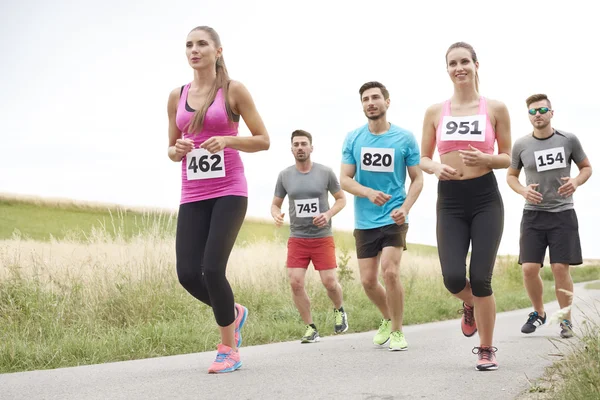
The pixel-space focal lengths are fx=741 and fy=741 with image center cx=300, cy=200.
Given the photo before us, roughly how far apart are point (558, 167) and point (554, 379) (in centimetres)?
411

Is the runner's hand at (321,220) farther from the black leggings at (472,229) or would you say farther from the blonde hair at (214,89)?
the blonde hair at (214,89)

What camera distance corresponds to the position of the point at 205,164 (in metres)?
5.42

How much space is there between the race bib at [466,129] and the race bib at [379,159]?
1.49 metres

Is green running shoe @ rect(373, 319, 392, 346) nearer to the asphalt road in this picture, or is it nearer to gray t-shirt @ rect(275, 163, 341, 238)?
the asphalt road

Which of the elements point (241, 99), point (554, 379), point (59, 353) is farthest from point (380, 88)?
point (59, 353)

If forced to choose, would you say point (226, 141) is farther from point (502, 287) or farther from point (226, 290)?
point (502, 287)

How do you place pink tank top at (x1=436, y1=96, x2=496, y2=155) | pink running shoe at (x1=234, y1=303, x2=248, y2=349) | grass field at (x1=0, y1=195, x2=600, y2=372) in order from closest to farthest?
pink tank top at (x1=436, y1=96, x2=496, y2=155)
pink running shoe at (x1=234, y1=303, x2=248, y2=349)
grass field at (x1=0, y1=195, x2=600, y2=372)

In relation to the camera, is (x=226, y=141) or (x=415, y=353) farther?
(x=415, y=353)

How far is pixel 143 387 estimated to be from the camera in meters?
5.12

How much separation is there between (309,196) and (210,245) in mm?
3582

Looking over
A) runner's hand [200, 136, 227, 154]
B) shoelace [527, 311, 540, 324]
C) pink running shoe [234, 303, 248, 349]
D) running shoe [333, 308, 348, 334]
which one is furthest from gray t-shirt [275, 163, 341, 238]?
runner's hand [200, 136, 227, 154]

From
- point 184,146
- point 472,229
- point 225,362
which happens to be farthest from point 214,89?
point 472,229

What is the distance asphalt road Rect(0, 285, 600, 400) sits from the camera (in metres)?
4.80

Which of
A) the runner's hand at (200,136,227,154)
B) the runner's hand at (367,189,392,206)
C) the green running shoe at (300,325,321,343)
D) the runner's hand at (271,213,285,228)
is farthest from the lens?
the runner's hand at (271,213,285,228)
